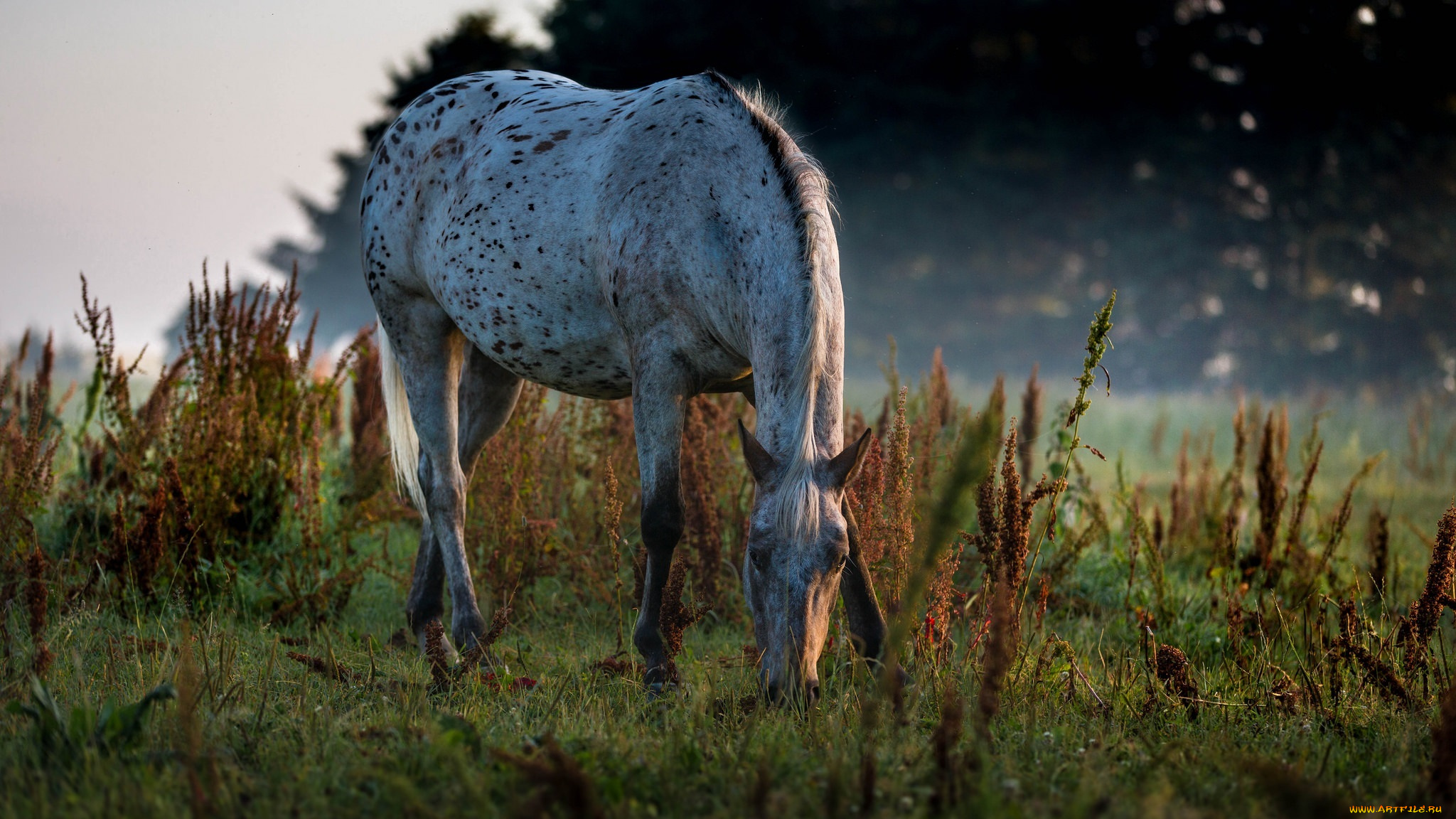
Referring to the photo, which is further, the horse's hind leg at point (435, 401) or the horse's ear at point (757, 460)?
the horse's hind leg at point (435, 401)

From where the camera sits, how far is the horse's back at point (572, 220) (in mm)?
3568

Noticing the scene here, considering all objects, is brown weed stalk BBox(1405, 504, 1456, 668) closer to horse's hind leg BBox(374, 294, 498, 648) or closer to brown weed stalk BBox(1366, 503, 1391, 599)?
brown weed stalk BBox(1366, 503, 1391, 599)

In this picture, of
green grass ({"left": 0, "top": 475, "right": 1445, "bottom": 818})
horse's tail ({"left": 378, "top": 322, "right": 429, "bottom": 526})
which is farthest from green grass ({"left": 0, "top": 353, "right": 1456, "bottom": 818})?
horse's tail ({"left": 378, "top": 322, "right": 429, "bottom": 526})

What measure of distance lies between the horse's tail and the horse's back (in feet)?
1.31

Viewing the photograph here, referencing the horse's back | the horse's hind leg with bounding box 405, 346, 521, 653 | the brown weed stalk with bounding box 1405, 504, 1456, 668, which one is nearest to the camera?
the brown weed stalk with bounding box 1405, 504, 1456, 668

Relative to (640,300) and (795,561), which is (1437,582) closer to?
(795,561)

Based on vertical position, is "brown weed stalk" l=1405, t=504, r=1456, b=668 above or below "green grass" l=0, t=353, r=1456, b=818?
above

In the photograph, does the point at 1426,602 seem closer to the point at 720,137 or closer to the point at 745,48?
the point at 720,137

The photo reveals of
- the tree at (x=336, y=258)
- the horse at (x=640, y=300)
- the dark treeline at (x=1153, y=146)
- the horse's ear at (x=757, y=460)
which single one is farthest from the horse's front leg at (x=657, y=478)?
the tree at (x=336, y=258)

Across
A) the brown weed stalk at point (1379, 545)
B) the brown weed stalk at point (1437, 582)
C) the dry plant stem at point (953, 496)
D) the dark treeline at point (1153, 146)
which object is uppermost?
the dark treeline at point (1153, 146)

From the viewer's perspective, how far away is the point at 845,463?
9.96 ft

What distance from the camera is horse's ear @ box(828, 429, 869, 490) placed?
3033 millimetres

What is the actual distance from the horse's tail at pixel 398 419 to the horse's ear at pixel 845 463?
2.85 meters

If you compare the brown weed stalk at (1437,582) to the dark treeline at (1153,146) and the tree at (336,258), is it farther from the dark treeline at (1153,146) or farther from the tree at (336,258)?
the tree at (336,258)
